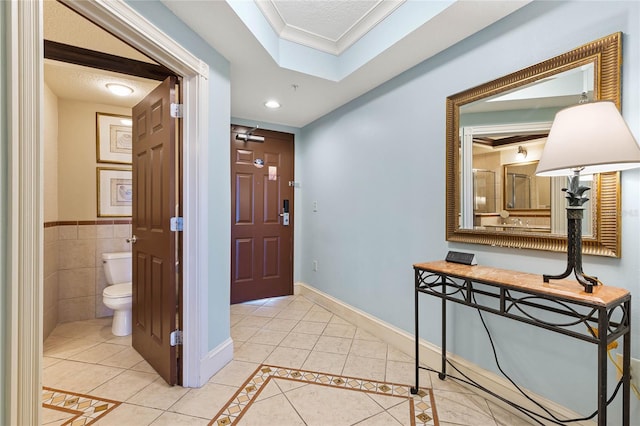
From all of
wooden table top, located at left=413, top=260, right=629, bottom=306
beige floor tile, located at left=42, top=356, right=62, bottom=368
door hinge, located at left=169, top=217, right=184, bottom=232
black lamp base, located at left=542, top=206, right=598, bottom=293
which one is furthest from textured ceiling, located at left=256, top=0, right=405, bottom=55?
beige floor tile, located at left=42, top=356, right=62, bottom=368

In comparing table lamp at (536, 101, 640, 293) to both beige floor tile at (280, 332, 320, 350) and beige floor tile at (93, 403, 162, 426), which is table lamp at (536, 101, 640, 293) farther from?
beige floor tile at (93, 403, 162, 426)

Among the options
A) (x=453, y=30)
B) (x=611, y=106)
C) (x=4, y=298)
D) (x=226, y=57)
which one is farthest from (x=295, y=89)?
(x=4, y=298)

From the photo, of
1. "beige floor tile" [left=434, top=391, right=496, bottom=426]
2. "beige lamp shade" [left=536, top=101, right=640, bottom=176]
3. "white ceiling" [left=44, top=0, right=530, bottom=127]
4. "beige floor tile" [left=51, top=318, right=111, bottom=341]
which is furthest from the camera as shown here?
"beige floor tile" [left=51, top=318, right=111, bottom=341]

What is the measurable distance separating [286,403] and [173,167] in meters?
1.61

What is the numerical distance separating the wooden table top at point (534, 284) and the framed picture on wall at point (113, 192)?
311 cm

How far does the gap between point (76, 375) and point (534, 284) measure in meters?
2.84

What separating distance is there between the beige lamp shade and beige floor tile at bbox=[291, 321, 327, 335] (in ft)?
7.34

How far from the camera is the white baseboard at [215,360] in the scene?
188 cm

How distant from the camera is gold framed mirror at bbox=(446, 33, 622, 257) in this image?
1.28 m

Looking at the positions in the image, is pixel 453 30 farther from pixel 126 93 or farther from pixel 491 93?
pixel 126 93

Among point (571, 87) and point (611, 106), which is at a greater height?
point (571, 87)

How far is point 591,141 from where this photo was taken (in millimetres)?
1038

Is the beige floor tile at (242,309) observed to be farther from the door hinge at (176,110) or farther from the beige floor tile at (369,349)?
the door hinge at (176,110)

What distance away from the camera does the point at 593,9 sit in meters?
1.32
